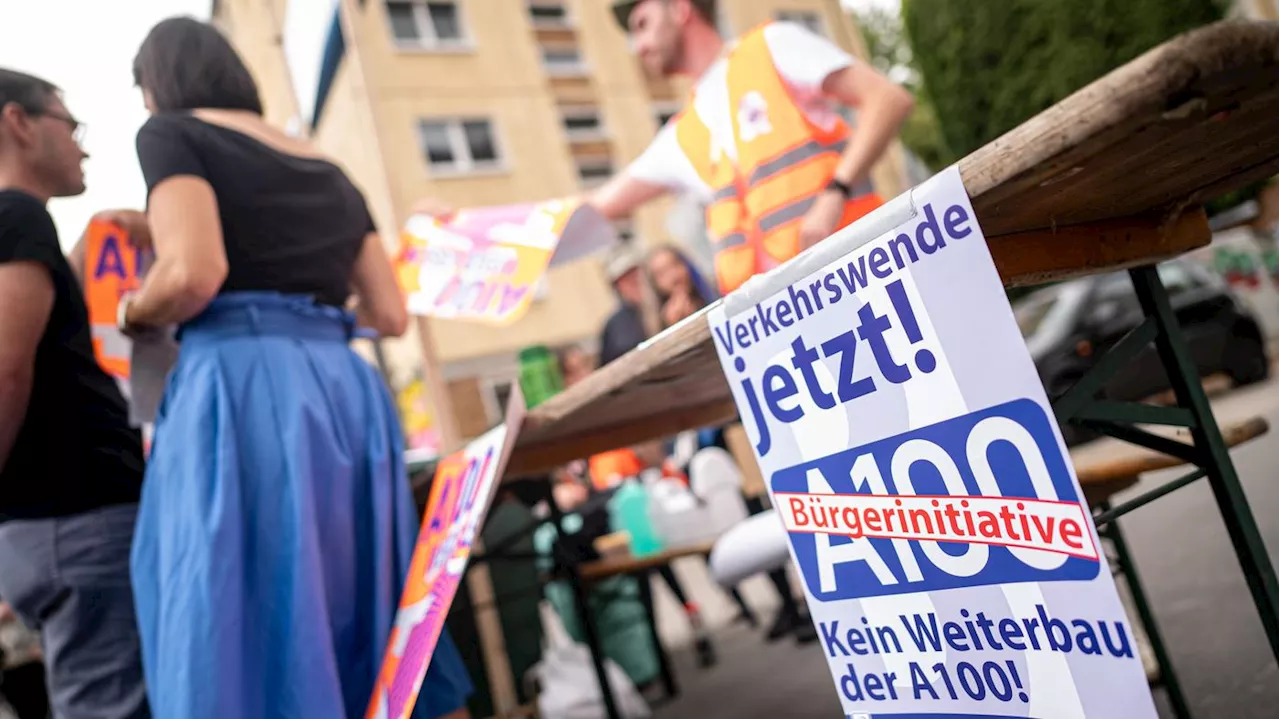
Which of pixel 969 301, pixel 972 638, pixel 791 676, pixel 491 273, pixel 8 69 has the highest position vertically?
pixel 8 69

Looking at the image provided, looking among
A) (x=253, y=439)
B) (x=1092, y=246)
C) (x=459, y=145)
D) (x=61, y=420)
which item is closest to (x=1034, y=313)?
(x=1092, y=246)

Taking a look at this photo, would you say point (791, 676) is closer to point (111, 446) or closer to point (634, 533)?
point (634, 533)

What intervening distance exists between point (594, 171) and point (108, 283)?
14.7 metres

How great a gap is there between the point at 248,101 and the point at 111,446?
0.77 metres

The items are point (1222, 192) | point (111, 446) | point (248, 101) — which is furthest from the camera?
point (248, 101)

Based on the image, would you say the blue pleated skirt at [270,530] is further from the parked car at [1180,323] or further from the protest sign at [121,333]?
the parked car at [1180,323]

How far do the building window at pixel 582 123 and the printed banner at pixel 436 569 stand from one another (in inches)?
600

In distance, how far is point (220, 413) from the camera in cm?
160

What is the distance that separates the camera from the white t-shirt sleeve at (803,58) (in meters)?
2.08

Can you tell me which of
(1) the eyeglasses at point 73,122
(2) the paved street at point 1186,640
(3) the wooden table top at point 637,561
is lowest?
(2) the paved street at point 1186,640

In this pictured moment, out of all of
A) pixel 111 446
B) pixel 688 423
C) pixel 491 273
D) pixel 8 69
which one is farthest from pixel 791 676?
pixel 8 69

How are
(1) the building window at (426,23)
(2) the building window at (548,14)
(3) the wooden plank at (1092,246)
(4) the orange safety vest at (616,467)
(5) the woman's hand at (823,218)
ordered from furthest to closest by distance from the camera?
(2) the building window at (548,14), (1) the building window at (426,23), (4) the orange safety vest at (616,467), (5) the woman's hand at (823,218), (3) the wooden plank at (1092,246)

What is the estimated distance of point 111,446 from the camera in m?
1.82

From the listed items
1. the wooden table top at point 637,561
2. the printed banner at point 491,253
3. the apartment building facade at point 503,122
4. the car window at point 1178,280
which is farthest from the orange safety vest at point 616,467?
the apartment building facade at point 503,122
